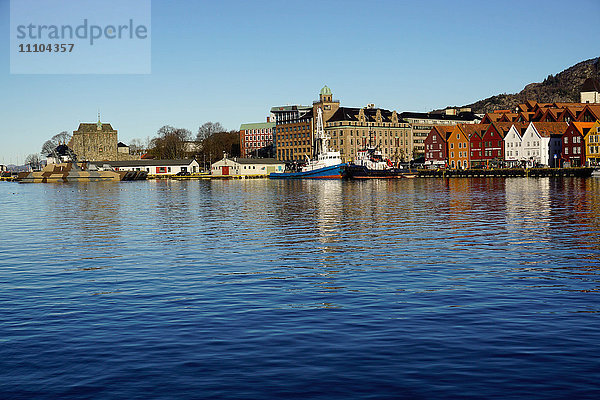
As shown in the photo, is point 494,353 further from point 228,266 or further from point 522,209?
point 522,209

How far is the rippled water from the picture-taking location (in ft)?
36.9

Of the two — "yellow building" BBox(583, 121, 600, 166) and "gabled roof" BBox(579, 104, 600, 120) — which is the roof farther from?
"yellow building" BBox(583, 121, 600, 166)

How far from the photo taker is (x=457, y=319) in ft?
50.4

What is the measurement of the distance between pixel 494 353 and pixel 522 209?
38845mm

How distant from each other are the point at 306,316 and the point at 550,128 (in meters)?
150

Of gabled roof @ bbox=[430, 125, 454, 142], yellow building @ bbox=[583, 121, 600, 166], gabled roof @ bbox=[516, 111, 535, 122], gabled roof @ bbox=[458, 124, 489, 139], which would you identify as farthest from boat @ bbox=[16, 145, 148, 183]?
yellow building @ bbox=[583, 121, 600, 166]

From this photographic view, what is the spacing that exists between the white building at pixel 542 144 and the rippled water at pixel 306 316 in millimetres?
123032

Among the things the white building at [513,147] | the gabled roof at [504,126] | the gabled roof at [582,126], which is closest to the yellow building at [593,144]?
the gabled roof at [582,126]

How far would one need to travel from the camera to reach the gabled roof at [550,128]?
150750 mm

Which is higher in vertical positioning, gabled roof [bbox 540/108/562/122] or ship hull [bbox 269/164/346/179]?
gabled roof [bbox 540/108/562/122]

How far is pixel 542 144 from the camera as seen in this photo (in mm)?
149375

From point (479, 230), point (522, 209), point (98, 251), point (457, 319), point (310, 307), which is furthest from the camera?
point (522, 209)

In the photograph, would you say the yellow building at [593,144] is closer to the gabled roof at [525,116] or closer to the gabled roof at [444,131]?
the gabled roof at [525,116]

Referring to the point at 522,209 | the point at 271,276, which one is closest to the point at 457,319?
the point at 271,276
